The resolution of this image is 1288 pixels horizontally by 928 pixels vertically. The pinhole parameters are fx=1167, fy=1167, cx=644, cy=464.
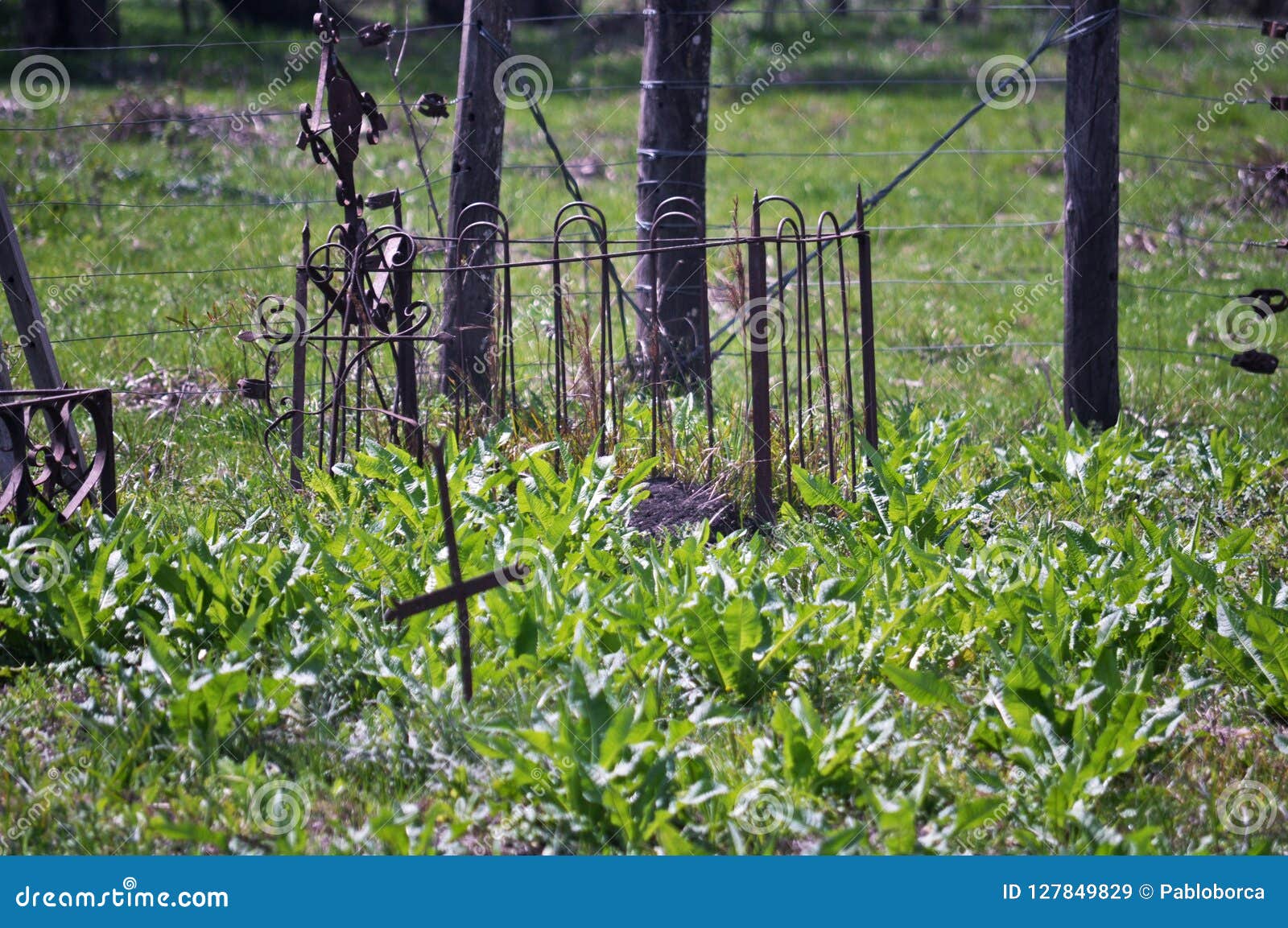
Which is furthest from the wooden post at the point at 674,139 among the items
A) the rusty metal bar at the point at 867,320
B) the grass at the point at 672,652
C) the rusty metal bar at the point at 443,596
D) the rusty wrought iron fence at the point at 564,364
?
the rusty metal bar at the point at 443,596

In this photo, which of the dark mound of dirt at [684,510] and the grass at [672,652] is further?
the dark mound of dirt at [684,510]

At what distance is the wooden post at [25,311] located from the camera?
4.07m

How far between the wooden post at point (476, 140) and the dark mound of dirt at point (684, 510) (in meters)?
1.13

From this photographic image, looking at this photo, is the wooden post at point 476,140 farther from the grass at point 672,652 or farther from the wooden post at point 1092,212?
the wooden post at point 1092,212

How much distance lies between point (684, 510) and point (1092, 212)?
229 cm

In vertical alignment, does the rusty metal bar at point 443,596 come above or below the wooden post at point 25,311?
below

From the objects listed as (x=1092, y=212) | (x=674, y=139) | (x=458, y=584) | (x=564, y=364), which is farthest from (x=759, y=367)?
(x=1092, y=212)

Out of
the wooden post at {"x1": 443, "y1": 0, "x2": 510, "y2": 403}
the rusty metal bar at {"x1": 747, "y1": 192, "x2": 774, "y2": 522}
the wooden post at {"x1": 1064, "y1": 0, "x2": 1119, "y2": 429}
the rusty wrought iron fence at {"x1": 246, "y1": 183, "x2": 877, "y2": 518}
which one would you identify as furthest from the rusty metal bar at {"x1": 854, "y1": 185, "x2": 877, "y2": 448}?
the wooden post at {"x1": 443, "y1": 0, "x2": 510, "y2": 403}

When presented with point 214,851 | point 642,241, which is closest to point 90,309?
point 642,241

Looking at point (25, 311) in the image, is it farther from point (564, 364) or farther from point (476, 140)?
point (564, 364)

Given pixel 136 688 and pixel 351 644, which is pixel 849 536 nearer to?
pixel 351 644

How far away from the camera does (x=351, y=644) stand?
9.73 feet

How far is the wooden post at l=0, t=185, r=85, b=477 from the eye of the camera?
4.07m

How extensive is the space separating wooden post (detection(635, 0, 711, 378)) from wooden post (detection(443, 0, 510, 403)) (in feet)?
2.12
